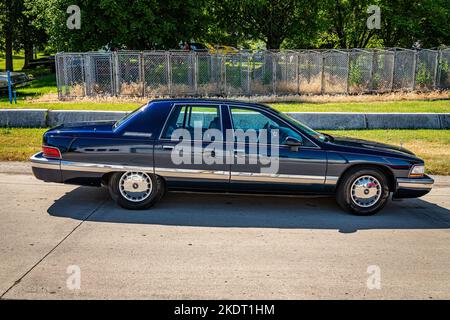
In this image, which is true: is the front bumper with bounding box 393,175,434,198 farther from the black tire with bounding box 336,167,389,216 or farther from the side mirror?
the side mirror

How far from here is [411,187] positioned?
6816mm

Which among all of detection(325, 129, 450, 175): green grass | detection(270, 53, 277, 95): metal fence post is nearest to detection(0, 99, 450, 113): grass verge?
detection(270, 53, 277, 95): metal fence post

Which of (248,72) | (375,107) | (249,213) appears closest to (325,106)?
(375,107)

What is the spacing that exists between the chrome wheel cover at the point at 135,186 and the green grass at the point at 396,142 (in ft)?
12.7

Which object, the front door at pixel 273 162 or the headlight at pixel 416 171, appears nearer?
the front door at pixel 273 162

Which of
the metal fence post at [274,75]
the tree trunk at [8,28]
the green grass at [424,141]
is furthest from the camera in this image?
the tree trunk at [8,28]

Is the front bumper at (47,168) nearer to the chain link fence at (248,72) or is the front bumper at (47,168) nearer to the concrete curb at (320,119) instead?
the concrete curb at (320,119)

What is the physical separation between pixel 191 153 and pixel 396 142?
21.8ft

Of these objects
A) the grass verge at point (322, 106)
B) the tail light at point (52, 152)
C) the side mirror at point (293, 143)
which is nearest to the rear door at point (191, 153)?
the side mirror at point (293, 143)

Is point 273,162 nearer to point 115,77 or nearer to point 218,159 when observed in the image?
point 218,159

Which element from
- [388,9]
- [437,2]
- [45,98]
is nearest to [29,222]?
[45,98]

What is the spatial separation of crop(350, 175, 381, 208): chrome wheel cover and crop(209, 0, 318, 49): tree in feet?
66.8

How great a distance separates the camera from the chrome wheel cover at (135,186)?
6.69m
